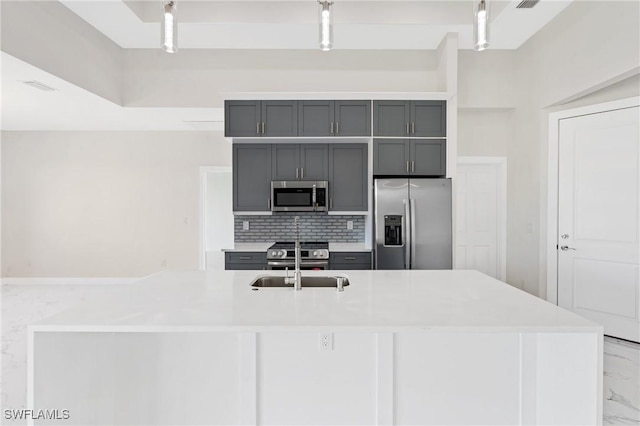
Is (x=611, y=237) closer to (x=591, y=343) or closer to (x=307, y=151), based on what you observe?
(x=591, y=343)

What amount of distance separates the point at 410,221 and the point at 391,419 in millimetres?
2434

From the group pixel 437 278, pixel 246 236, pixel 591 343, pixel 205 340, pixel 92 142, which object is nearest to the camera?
pixel 591 343

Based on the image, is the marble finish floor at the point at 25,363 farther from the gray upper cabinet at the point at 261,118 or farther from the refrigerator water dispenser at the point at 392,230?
the gray upper cabinet at the point at 261,118

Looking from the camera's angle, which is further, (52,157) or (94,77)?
(52,157)

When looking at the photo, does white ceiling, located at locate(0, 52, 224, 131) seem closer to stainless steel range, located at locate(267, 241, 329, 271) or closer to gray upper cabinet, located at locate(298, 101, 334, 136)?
gray upper cabinet, located at locate(298, 101, 334, 136)

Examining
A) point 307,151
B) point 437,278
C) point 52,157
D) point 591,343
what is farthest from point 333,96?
point 52,157

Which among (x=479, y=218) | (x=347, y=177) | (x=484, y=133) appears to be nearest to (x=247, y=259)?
(x=347, y=177)

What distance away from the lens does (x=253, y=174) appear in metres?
4.40

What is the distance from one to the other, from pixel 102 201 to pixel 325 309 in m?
5.53

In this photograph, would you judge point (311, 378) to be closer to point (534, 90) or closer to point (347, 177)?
point (347, 177)

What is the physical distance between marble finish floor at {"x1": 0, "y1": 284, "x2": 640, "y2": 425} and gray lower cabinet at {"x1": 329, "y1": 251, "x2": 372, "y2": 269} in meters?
2.20

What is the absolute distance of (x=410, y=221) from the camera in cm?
396

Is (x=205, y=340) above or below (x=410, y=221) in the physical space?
below

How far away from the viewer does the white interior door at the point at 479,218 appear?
4.86 meters
